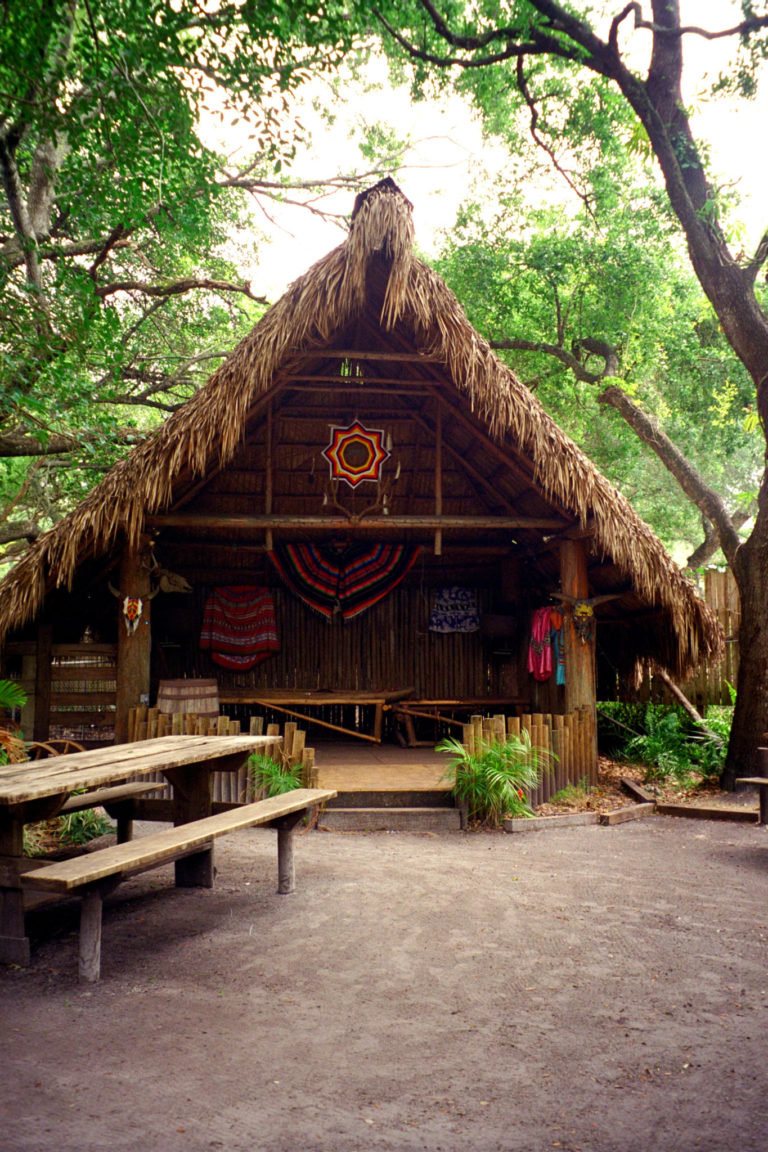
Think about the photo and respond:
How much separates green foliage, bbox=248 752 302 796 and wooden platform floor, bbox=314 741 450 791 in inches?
7.8

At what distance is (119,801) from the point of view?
16.0ft

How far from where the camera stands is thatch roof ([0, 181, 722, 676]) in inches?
266

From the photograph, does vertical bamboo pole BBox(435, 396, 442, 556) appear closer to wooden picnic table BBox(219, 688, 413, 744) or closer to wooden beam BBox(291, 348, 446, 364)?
wooden beam BBox(291, 348, 446, 364)

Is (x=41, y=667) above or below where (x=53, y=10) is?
below

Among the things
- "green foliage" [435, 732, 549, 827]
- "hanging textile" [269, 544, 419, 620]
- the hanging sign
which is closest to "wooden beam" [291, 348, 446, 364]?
the hanging sign

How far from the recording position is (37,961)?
3.38m

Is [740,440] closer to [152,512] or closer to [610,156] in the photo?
[610,156]

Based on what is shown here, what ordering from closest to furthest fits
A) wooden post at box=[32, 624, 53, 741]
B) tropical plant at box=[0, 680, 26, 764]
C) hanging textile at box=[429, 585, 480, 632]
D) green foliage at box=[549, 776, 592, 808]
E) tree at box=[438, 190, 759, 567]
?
tropical plant at box=[0, 680, 26, 764] → green foliage at box=[549, 776, 592, 808] → wooden post at box=[32, 624, 53, 741] → hanging textile at box=[429, 585, 480, 632] → tree at box=[438, 190, 759, 567]

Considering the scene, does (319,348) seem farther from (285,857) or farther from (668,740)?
(668,740)

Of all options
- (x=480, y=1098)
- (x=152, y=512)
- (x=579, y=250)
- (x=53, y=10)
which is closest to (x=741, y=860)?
(x=480, y=1098)

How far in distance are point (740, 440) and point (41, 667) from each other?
10.9m

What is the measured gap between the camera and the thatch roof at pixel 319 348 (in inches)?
266

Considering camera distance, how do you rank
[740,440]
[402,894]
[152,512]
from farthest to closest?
[740,440], [152,512], [402,894]

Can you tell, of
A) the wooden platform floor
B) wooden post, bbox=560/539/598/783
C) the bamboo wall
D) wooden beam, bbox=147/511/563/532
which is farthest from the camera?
the bamboo wall
